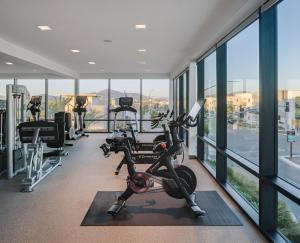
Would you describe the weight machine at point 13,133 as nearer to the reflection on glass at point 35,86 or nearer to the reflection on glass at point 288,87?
the reflection on glass at point 288,87

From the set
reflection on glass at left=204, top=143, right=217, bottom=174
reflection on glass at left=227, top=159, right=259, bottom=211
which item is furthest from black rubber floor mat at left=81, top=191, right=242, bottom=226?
reflection on glass at left=204, top=143, right=217, bottom=174

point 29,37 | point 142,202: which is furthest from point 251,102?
point 29,37

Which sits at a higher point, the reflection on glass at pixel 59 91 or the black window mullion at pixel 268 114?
the reflection on glass at pixel 59 91

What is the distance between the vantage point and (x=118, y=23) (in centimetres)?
467

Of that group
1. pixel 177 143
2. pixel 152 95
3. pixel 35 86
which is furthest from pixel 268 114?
pixel 35 86

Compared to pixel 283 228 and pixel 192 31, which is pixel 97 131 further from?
pixel 283 228

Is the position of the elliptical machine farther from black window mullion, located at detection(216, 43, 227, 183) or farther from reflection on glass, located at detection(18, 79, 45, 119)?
black window mullion, located at detection(216, 43, 227, 183)

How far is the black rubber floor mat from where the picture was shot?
3502 mm

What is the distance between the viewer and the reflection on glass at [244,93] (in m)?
3.84

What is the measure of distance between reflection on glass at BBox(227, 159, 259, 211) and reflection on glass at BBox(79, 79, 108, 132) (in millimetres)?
9339

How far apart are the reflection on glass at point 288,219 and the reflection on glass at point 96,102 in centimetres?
1102

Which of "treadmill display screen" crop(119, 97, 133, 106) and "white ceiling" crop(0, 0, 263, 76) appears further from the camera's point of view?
"treadmill display screen" crop(119, 97, 133, 106)

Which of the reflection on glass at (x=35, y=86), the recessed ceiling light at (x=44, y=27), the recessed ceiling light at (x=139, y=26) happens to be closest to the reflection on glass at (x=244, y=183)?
the recessed ceiling light at (x=139, y=26)

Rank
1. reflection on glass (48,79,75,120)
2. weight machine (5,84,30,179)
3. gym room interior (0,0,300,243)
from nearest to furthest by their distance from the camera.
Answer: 1. gym room interior (0,0,300,243)
2. weight machine (5,84,30,179)
3. reflection on glass (48,79,75,120)
